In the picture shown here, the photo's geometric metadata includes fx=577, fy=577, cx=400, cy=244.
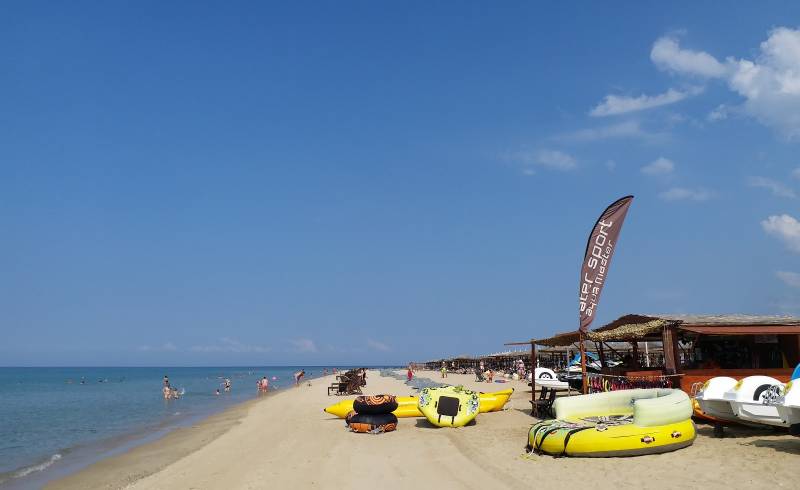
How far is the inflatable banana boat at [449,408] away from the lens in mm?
14859

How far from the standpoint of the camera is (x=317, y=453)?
1251 cm

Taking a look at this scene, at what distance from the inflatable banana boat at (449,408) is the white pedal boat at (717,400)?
219 inches

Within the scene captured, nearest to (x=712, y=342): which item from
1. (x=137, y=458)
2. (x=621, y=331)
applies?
(x=621, y=331)

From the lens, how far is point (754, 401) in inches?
410

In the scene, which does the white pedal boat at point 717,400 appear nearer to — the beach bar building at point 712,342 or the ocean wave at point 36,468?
the beach bar building at point 712,342

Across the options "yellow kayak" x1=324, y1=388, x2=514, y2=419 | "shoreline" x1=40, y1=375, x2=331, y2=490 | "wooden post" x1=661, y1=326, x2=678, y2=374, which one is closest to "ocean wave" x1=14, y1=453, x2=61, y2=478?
"shoreline" x1=40, y1=375, x2=331, y2=490

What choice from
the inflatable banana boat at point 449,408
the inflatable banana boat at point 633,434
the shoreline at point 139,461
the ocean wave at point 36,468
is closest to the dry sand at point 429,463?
the shoreline at point 139,461

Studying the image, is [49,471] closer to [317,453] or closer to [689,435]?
[317,453]

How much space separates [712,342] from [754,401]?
7666 mm

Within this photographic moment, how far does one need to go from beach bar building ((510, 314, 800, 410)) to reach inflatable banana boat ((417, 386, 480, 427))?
3228 mm

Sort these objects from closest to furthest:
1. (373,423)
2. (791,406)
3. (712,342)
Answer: (791,406) < (373,423) < (712,342)

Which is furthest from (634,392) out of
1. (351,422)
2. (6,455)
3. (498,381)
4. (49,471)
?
(498,381)

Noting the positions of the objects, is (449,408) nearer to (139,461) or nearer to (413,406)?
(413,406)

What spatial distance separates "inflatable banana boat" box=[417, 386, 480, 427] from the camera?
14.9 meters
